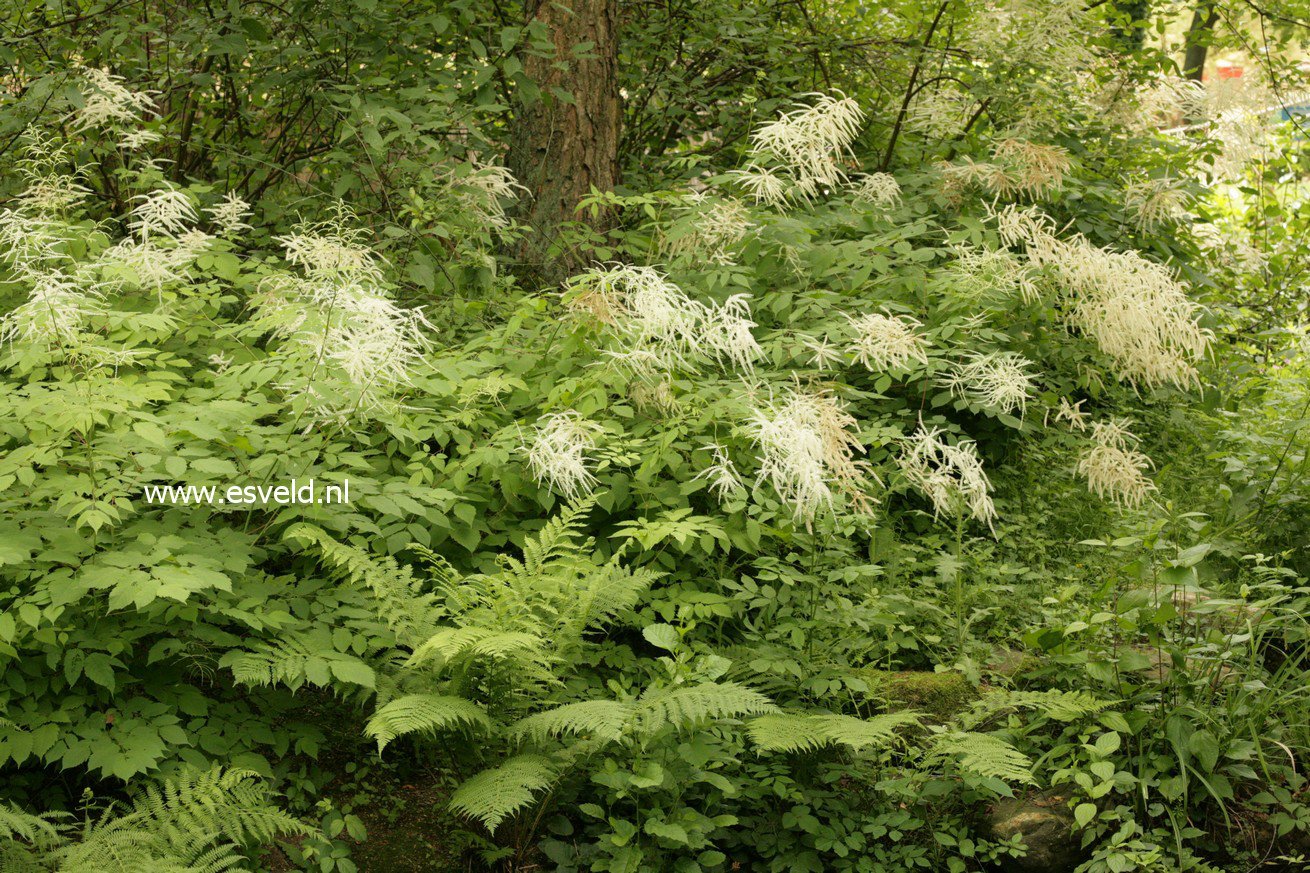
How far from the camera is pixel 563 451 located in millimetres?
3969

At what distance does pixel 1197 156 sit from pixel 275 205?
19.7ft

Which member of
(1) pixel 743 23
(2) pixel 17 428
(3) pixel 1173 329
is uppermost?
(1) pixel 743 23

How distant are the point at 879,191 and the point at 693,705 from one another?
4005 millimetres

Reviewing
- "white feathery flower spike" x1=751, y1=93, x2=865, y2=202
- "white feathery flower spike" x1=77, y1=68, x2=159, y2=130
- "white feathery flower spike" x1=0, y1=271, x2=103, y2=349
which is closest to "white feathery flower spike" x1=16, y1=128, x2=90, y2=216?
"white feathery flower spike" x1=77, y1=68, x2=159, y2=130

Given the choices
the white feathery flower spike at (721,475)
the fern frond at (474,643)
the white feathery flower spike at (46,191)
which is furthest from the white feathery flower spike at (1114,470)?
the white feathery flower spike at (46,191)

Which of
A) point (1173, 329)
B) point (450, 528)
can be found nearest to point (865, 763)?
point (450, 528)

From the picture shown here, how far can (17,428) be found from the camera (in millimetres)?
3346

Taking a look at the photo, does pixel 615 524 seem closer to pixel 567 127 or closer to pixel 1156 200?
pixel 567 127

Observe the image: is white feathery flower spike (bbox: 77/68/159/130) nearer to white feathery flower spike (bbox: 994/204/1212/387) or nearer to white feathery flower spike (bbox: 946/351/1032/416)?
white feathery flower spike (bbox: 946/351/1032/416)

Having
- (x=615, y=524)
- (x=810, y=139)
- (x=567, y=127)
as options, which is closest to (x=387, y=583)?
(x=615, y=524)

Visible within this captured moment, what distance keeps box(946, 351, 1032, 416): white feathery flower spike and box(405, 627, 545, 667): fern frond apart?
2614mm

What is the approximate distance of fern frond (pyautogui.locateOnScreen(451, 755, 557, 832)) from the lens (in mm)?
3006

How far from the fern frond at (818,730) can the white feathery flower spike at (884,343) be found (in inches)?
68.8

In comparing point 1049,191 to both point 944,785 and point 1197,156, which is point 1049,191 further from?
point 944,785
